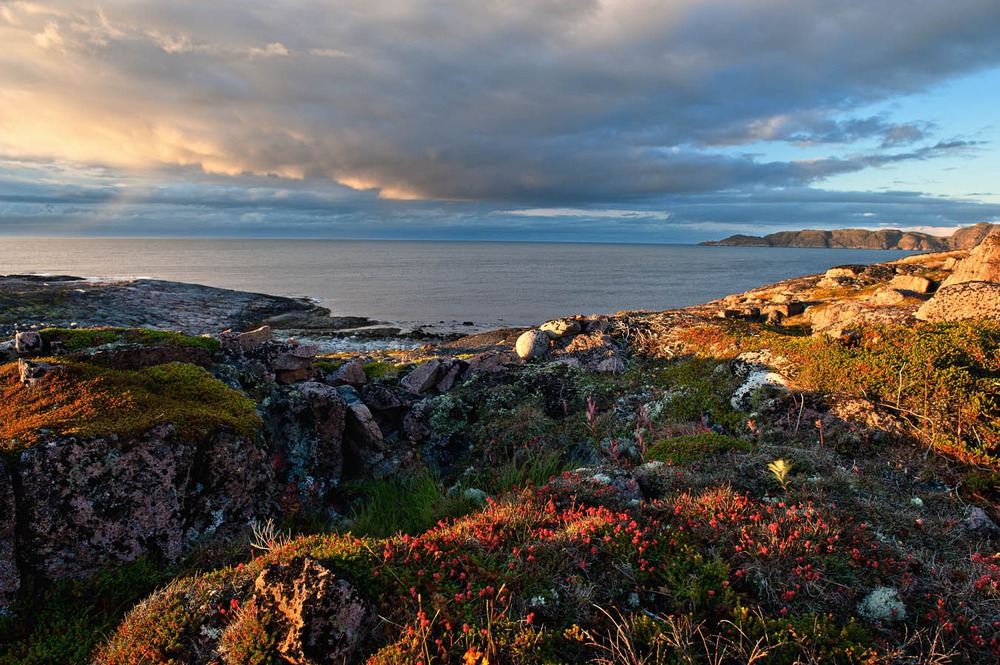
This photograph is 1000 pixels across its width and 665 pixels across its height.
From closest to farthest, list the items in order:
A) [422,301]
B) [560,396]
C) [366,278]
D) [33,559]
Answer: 1. [33,559]
2. [560,396]
3. [422,301]
4. [366,278]

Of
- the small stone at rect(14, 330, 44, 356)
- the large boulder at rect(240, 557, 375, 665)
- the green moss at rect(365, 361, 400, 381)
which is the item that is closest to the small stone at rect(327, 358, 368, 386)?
the green moss at rect(365, 361, 400, 381)

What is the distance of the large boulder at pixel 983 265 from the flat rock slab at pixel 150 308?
48.5 meters

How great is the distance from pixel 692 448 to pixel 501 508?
→ 390 centimetres

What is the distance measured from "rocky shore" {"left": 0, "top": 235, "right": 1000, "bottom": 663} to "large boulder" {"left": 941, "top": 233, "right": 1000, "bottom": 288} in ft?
21.6

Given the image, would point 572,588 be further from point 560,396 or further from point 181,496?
point 560,396

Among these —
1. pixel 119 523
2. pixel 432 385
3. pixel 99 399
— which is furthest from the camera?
pixel 432 385

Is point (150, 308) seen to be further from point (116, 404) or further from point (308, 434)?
point (116, 404)

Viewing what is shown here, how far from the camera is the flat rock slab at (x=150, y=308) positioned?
44.8 meters

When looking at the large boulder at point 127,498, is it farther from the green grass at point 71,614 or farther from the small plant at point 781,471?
the small plant at point 781,471

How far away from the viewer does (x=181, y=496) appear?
19.3ft

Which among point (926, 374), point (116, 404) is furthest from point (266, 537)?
point (926, 374)

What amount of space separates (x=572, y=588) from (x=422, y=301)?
68.1 meters

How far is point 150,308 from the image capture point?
2128 inches

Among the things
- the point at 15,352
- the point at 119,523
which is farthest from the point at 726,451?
the point at 15,352
